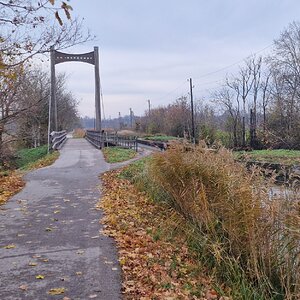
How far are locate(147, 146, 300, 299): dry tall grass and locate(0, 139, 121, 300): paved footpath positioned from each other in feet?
4.93

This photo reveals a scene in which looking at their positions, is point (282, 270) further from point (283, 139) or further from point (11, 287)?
point (283, 139)

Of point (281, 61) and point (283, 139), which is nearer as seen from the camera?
point (283, 139)

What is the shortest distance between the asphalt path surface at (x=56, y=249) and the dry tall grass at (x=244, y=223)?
4.85 feet

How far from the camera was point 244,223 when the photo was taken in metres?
5.18

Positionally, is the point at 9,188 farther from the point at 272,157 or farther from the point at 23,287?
the point at 272,157

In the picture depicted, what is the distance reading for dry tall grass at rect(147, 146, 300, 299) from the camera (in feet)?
15.0

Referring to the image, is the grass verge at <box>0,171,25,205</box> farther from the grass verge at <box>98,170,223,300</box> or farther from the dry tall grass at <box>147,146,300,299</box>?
the dry tall grass at <box>147,146,300,299</box>

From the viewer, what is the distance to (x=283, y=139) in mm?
33250

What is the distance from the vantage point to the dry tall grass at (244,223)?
457 centimetres

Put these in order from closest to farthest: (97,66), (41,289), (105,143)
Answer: (41,289)
(105,143)
(97,66)

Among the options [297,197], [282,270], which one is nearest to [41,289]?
[282,270]

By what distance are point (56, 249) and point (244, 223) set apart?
8.25 ft

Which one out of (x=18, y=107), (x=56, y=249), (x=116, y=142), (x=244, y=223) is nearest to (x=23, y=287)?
(x=56, y=249)

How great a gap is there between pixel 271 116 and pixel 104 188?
3055 cm
